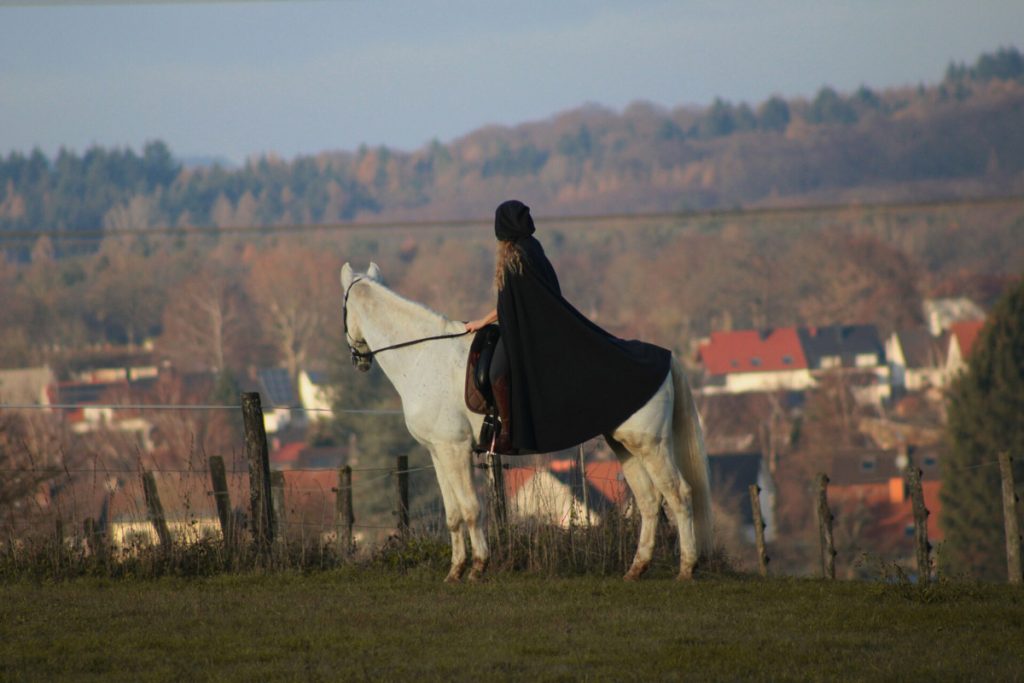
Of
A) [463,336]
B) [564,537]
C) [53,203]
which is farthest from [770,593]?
[53,203]

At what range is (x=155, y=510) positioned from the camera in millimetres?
10984

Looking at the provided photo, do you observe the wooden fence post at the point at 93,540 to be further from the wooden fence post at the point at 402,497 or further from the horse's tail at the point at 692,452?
the horse's tail at the point at 692,452

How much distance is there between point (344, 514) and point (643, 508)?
2990 millimetres

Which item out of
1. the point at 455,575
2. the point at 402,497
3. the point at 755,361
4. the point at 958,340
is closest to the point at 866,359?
the point at 755,361

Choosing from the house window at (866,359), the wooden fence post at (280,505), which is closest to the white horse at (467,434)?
the wooden fence post at (280,505)

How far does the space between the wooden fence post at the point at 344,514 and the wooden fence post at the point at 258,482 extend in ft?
1.94

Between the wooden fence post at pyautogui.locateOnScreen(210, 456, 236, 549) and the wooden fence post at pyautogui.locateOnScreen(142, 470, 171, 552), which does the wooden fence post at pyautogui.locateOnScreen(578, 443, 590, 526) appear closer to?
the wooden fence post at pyautogui.locateOnScreen(210, 456, 236, 549)

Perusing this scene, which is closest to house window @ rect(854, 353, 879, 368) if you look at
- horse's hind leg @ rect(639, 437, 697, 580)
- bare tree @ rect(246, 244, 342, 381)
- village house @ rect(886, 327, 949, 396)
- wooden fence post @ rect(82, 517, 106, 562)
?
village house @ rect(886, 327, 949, 396)

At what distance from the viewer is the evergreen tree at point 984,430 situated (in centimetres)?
4588

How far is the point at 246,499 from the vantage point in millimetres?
12023

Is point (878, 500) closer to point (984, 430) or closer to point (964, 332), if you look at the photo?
point (984, 430)

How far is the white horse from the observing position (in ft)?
31.8

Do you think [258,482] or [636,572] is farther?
[258,482]

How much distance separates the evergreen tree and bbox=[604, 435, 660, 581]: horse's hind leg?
125ft
